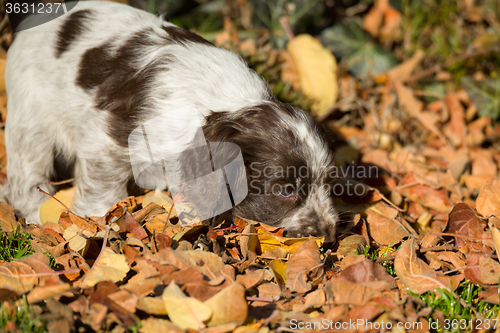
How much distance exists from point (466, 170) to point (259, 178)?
2.68 meters

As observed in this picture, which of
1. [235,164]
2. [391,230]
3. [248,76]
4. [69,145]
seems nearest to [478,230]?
[391,230]

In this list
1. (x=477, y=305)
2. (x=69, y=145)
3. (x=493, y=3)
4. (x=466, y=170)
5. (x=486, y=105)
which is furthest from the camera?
(x=493, y=3)

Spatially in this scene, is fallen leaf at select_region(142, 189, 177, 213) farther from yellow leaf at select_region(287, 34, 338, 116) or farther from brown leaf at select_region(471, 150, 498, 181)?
brown leaf at select_region(471, 150, 498, 181)

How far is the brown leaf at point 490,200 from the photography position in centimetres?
309

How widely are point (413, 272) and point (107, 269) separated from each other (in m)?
1.76

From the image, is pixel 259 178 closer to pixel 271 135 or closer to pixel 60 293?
pixel 271 135

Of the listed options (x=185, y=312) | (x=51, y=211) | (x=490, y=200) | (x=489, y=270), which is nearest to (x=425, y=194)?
(x=490, y=200)

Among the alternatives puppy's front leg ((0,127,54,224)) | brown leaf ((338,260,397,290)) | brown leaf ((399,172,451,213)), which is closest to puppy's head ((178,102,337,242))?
brown leaf ((338,260,397,290))

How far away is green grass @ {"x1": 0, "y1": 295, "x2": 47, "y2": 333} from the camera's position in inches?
75.9

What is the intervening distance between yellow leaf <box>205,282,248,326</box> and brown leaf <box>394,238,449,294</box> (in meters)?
1.01

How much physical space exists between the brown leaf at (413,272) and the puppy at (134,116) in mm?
560

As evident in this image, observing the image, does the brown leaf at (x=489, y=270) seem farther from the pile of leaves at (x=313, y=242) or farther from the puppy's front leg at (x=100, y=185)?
the puppy's front leg at (x=100, y=185)

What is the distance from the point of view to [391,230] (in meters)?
3.12

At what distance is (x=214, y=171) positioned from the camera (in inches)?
114
